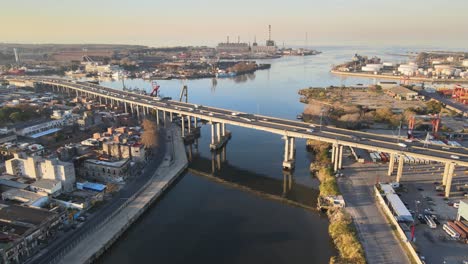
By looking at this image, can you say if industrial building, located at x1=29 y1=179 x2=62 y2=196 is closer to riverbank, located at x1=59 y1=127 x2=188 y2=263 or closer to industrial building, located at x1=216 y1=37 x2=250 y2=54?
riverbank, located at x1=59 y1=127 x2=188 y2=263

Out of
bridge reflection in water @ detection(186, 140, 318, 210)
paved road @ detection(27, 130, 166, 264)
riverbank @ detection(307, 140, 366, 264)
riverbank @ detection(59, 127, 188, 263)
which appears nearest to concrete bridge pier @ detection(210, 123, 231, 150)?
bridge reflection in water @ detection(186, 140, 318, 210)

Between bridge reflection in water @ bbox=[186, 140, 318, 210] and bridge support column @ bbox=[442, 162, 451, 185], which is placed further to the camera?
bridge reflection in water @ bbox=[186, 140, 318, 210]

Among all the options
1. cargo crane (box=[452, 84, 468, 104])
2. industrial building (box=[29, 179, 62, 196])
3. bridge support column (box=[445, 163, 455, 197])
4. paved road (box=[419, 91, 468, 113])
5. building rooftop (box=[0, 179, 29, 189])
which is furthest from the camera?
cargo crane (box=[452, 84, 468, 104])

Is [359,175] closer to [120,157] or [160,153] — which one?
[160,153]

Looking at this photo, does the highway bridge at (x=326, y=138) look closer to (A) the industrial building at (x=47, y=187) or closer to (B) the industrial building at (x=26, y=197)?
(A) the industrial building at (x=47, y=187)

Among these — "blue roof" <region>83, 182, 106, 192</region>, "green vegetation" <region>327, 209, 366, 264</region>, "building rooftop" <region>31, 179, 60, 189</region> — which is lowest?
"green vegetation" <region>327, 209, 366, 264</region>

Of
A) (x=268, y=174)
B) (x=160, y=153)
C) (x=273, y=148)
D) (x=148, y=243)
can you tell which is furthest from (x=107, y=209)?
(x=273, y=148)

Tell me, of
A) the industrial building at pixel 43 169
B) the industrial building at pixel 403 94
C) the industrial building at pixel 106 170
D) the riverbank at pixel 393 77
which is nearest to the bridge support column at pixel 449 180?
the industrial building at pixel 106 170
